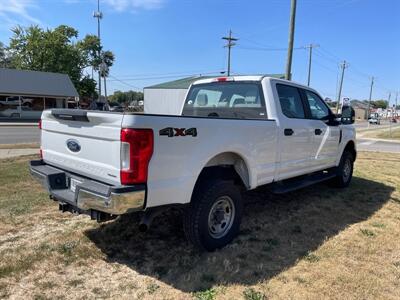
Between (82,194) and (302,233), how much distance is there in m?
2.96

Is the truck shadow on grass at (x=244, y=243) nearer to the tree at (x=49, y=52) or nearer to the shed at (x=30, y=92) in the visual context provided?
the shed at (x=30, y=92)

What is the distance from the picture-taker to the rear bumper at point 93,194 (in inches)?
126

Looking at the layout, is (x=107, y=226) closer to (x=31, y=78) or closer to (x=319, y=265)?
(x=319, y=265)

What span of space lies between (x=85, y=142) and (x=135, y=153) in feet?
2.47

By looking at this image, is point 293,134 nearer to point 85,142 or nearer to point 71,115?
point 85,142

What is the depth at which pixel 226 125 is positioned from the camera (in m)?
4.00

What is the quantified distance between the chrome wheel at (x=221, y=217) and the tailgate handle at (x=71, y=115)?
170 centimetres

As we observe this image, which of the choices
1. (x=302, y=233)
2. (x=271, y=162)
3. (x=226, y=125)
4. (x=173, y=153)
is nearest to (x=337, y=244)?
(x=302, y=233)

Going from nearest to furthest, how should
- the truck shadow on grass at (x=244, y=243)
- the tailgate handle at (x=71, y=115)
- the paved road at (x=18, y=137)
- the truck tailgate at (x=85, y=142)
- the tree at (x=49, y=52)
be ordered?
the truck tailgate at (x=85, y=142) → the tailgate handle at (x=71, y=115) → the truck shadow on grass at (x=244, y=243) → the paved road at (x=18, y=137) → the tree at (x=49, y=52)

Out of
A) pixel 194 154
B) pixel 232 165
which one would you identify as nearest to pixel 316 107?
pixel 232 165

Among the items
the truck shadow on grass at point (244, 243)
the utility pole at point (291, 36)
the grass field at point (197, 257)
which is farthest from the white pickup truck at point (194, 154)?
the utility pole at point (291, 36)

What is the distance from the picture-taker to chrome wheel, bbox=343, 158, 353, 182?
25.0 feet

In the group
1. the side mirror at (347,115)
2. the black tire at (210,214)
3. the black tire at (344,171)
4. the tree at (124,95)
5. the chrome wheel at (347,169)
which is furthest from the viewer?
the tree at (124,95)

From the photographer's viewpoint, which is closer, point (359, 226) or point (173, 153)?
point (173, 153)
